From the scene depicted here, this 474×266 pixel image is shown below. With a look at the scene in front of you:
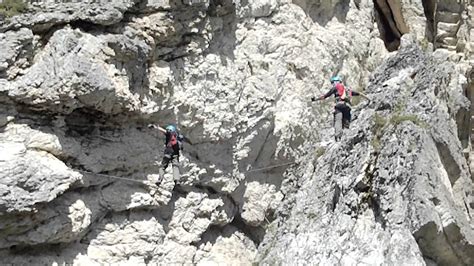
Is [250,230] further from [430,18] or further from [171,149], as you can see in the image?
[430,18]

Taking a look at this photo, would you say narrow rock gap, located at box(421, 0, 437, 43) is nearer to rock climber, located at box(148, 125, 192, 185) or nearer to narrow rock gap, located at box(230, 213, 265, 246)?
narrow rock gap, located at box(230, 213, 265, 246)

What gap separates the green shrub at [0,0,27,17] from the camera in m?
14.9

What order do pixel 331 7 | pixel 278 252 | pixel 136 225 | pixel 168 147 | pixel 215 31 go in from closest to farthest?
1. pixel 278 252
2. pixel 168 147
3. pixel 136 225
4. pixel 215 31
5. pixel 331 7

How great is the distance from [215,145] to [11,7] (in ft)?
19.5

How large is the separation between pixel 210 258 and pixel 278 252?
142 inches

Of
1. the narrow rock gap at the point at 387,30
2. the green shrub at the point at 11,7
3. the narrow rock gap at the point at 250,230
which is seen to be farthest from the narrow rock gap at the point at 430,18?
the green shrub at the point at 11,7

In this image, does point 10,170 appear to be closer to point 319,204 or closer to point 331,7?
point 319,204

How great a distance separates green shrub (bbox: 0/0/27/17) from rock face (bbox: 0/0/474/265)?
163 mm

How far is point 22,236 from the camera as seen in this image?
1468 centimetres

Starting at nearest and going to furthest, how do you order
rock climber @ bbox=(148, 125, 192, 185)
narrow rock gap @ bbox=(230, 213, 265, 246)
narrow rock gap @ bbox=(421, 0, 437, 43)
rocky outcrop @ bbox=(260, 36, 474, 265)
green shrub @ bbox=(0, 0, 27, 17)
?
rocky outcrop @ bbox=(260, 36, 474, 265) → green shrub @ bbox=(0, 0, 27, 17) → rock climber @ bbox=(148, 125, 192, 185) → narrow rock gap @ bbox=(230, 213, 265, 246) → narrow rock gap @ bbox=(421, 0, 437, 43)

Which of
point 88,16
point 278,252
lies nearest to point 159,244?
point 278,252

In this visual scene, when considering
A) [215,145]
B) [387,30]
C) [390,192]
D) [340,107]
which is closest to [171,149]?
[215,145]

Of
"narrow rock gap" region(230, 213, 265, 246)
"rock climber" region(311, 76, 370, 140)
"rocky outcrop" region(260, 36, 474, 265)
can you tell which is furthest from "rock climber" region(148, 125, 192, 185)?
"narrow rock gap" region(230, 213, 265, 246)

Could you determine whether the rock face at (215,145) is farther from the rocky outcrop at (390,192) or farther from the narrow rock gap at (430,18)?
the narrow rock gap at (430,18)
